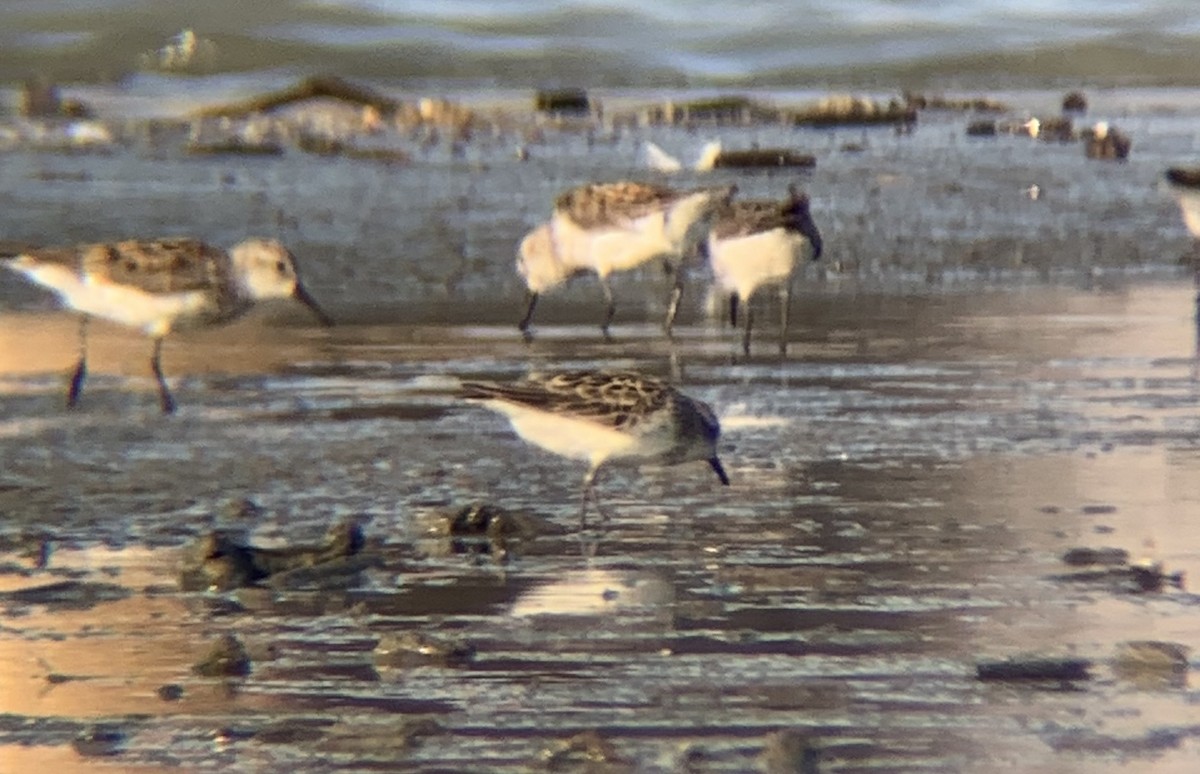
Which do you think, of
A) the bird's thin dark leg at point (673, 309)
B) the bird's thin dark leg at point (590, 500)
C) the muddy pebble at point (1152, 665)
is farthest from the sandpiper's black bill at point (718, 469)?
the bird's thin dark leg at point (673, 309)

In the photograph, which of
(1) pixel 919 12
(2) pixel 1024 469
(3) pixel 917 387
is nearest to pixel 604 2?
(1) pixel 919 12

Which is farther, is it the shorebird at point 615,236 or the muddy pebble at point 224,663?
the shorebird at point 615,236

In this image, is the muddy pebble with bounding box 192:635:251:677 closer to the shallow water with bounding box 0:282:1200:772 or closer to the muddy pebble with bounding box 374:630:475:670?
the shallow water with bounding box 0:282:1200:772

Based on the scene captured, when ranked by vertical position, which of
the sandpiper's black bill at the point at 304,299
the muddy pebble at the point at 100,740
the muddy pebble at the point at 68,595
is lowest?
the muddy pebble at the point at 68,595

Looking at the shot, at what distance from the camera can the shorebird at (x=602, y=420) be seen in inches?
263

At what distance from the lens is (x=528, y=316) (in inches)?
446

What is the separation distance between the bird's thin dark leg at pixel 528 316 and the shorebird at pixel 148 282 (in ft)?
5.11

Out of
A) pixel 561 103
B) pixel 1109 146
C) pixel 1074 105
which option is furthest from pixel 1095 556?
pixel 1074 105

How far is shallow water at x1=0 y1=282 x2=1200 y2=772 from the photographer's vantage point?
4.59 metres

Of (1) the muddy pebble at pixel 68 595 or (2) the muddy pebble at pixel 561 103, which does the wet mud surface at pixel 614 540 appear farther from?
(2) the muddy pebble at pixel 561 103

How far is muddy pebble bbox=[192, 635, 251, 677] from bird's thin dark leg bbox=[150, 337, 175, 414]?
11.6ft

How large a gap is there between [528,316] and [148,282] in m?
2.42

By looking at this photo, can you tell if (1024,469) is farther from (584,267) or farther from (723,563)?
(584,267)

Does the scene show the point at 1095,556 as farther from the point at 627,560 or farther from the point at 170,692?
the point at 170,692
